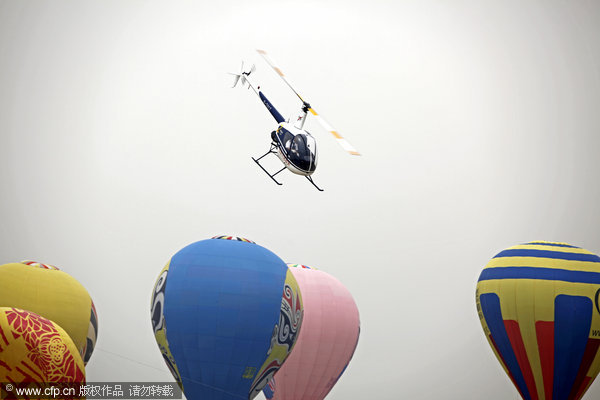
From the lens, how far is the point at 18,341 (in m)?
6.76

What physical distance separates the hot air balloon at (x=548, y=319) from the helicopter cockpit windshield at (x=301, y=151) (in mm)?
4127

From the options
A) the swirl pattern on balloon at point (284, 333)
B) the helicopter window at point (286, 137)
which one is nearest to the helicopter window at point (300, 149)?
the helicopter window at point (286, 137)

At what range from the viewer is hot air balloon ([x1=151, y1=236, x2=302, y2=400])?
1148cm

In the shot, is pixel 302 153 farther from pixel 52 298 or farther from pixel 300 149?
pixel 52 298

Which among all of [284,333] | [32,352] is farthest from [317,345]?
[32,352]

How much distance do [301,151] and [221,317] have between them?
5.28m

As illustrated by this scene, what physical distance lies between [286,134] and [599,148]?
3464 centimetres

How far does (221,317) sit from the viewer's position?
11.4m

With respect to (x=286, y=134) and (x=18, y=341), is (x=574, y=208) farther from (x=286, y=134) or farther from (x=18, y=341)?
(x=18, y=341)

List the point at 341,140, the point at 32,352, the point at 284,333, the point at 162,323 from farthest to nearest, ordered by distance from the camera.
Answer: the point at 341,140, the point at 284,333, the point at 162,323, the point at 32,352

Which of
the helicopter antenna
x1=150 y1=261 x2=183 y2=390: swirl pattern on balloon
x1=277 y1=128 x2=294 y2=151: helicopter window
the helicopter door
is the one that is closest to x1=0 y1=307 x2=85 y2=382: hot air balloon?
x1=150 y1=261 x2=183 y2=390: swirl pattern on balloon

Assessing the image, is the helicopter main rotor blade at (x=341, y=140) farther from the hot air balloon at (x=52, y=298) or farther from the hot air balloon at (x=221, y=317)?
the hot air balloon at (x=52, y=298)

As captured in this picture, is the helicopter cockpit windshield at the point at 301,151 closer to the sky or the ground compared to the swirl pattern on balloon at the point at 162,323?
closer to the sky

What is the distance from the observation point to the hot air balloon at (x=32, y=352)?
22.0 feet
